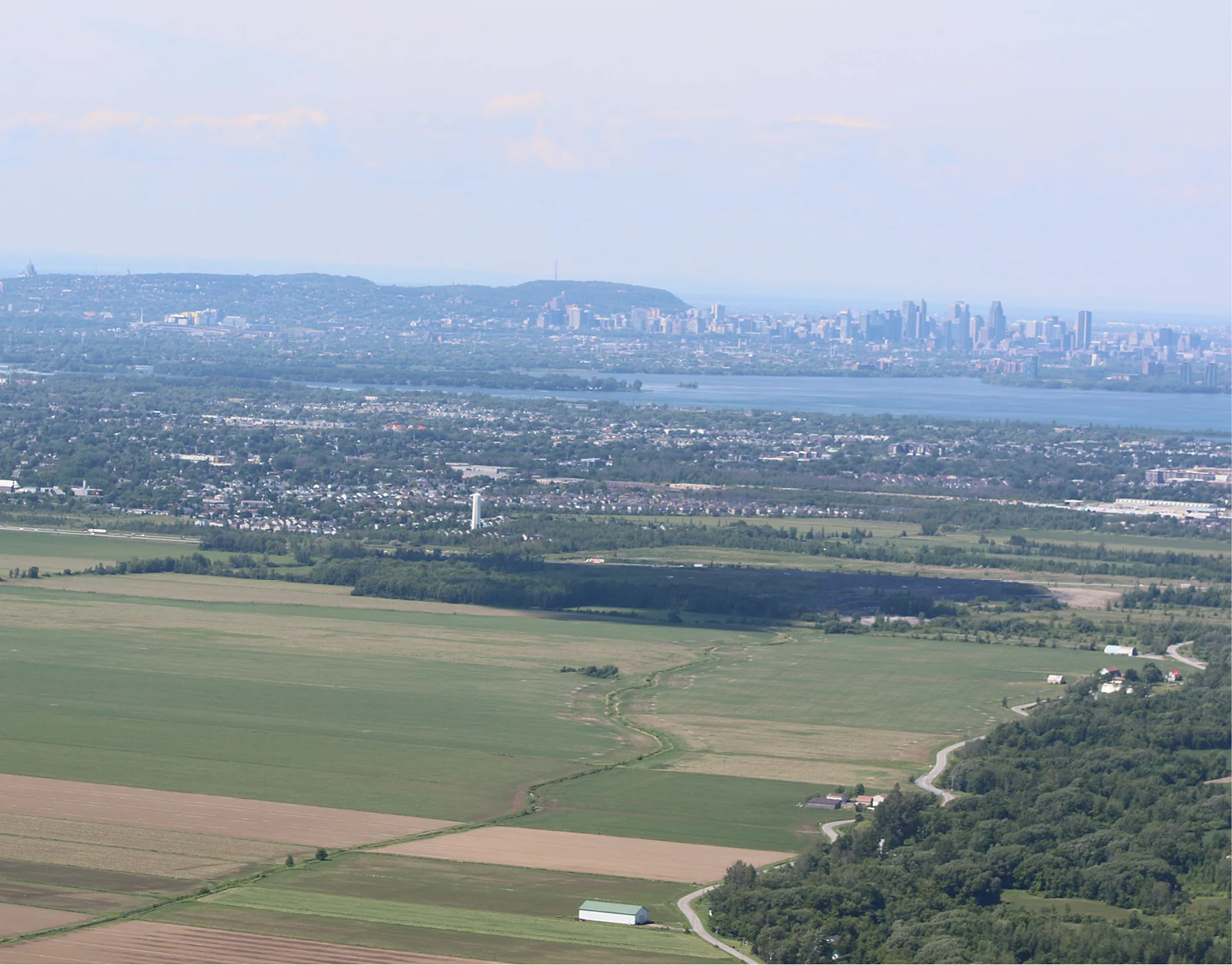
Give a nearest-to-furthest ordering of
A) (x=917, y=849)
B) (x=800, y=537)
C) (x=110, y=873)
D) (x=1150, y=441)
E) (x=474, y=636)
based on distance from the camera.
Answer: (x=110, y=873) < (x=917, y=849) < (x=474, y=636) < (x=800, y=537) < (x=1150, y=441)

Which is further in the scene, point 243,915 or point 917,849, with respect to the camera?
point 917,849

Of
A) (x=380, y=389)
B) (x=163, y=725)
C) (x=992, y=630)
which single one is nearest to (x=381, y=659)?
(x=163, y=725)

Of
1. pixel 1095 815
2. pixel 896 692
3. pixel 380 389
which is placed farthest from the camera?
pixel 380 389

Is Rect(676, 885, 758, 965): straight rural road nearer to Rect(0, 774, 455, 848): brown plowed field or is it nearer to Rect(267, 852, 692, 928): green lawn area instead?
Rect(267, 852, 692, 928): green lawn area

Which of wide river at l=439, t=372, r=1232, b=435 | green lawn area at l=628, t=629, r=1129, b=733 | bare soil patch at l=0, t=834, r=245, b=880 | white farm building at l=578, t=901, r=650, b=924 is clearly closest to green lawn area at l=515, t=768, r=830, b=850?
white farm building at l=578, t=901, r=650, b=924

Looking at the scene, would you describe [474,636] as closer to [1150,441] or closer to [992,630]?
[992,630]

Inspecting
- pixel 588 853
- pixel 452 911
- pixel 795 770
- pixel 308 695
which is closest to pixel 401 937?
pixel 452 911
